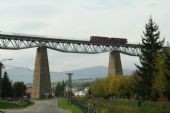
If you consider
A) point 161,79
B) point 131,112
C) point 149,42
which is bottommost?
point 131,112

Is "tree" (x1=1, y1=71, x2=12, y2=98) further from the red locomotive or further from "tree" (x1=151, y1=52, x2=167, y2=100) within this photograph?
"tree" (x1=151, y1=52, x2=167, y2=100)

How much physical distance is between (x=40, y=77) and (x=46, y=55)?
22.4 ft

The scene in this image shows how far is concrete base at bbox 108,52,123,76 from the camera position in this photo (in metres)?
137

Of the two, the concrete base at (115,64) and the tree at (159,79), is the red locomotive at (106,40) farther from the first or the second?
the tree at (159,79)

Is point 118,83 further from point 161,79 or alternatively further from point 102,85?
point 161,79

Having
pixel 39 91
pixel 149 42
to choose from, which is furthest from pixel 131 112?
pixel 39 91

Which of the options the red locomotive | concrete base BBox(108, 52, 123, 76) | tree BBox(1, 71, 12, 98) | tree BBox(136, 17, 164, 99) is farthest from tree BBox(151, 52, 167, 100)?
tree BBox(1, 71, 12, 98)

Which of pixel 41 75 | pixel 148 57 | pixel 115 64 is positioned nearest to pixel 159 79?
pixel 148 57

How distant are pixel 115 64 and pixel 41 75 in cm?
2346

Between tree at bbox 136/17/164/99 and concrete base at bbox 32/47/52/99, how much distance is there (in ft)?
177

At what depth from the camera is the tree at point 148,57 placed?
2931 inches

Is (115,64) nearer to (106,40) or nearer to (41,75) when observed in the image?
(106,40)

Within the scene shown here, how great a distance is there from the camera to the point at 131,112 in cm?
4250

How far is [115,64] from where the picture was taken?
139 metres
